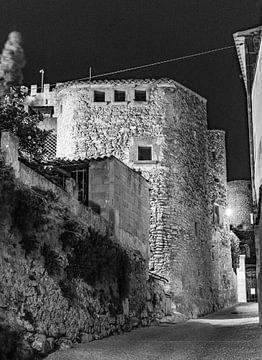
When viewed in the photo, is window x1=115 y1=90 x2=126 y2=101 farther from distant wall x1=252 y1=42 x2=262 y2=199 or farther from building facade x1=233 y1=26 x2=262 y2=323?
distant wall x1=252 y1=42 x2=262 y2=199

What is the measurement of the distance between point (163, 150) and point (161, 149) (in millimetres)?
107

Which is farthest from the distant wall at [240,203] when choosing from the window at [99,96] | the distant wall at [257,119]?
the distant wall at [257,119]

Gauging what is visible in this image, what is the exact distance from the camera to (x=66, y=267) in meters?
14.1

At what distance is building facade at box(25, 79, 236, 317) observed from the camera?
1149 inches

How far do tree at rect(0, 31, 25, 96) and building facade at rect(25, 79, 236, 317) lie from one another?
11.2 metres

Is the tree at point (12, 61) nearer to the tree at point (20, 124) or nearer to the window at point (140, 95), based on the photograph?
the tree at point (20, 124)

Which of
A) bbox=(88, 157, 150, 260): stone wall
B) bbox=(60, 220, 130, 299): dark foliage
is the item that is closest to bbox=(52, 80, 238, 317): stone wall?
bbox=(88, 157, 150, 260): stone wall

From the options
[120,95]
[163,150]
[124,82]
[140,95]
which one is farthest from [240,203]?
[124,82]

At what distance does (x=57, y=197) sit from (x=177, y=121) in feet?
57.2

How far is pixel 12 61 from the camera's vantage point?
740 inches

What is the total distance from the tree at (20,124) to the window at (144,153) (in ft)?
34.9

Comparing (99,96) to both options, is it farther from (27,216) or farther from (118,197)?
(27,216)

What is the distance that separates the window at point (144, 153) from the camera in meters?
30.0

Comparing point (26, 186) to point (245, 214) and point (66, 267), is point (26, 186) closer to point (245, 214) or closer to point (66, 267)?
point (66, 267)
